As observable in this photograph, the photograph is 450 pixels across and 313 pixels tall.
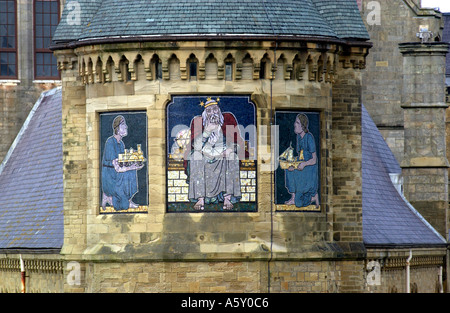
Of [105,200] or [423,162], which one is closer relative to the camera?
[105,200]

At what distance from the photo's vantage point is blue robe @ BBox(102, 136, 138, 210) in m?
48.5

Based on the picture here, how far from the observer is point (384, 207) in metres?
58.8

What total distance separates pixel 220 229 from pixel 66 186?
501cm

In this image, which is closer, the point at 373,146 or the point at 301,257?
the point at 301,257

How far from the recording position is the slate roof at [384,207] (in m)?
56.3

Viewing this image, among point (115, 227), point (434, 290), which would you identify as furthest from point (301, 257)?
point (434, 290)

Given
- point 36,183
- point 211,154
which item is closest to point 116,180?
point 211,154

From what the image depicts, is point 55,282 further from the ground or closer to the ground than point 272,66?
closer to the ground

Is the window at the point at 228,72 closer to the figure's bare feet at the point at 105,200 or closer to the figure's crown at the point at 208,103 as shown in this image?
the figure's crown at the point at 208,103

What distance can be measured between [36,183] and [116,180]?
1081 cm

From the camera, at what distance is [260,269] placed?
1895 inches

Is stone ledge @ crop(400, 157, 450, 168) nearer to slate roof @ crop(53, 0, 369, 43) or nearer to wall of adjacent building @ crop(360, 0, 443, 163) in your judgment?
wall of adjacent building @ crop(360, 0, 443, 163)

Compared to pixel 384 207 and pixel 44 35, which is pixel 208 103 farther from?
pixel 44 35
